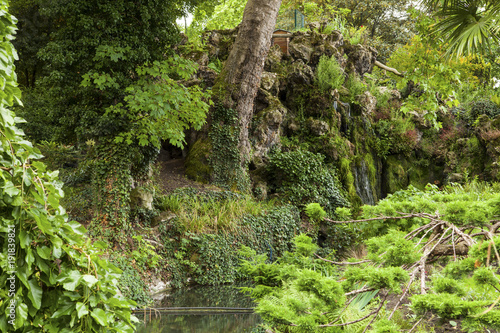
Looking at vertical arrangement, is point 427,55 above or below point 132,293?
above

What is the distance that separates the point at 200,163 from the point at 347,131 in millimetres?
5611

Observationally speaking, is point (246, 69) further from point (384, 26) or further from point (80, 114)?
point (384, 26)

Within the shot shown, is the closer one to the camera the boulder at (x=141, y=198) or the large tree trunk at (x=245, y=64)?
the boulder at (x=141, y=198)

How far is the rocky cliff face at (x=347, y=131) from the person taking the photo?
35.8ft

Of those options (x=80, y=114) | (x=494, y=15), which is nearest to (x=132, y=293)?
(x=80, y=114)

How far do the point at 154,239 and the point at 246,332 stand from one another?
2.89 meters

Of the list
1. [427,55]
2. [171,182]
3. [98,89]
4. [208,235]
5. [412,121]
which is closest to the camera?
[98,89]

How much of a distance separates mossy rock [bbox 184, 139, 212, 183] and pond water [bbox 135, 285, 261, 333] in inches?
119

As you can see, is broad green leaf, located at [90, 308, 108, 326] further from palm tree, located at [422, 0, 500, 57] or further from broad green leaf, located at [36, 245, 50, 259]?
palm tree, located at [422, 0, 500, 57]

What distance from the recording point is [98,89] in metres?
6.92

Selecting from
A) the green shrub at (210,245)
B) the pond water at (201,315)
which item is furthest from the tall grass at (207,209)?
the pond water at (201,315)

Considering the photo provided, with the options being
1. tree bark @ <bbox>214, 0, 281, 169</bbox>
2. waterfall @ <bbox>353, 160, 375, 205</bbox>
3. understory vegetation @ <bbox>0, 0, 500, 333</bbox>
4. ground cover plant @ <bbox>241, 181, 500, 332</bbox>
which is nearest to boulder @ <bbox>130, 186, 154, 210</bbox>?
understory vegetation @ <bbox>0, 0, 500, 333</bbox>

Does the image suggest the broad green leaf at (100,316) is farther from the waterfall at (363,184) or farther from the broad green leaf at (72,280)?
the waterfall at (363,184)

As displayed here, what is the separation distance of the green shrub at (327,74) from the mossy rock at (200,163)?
4.56m
